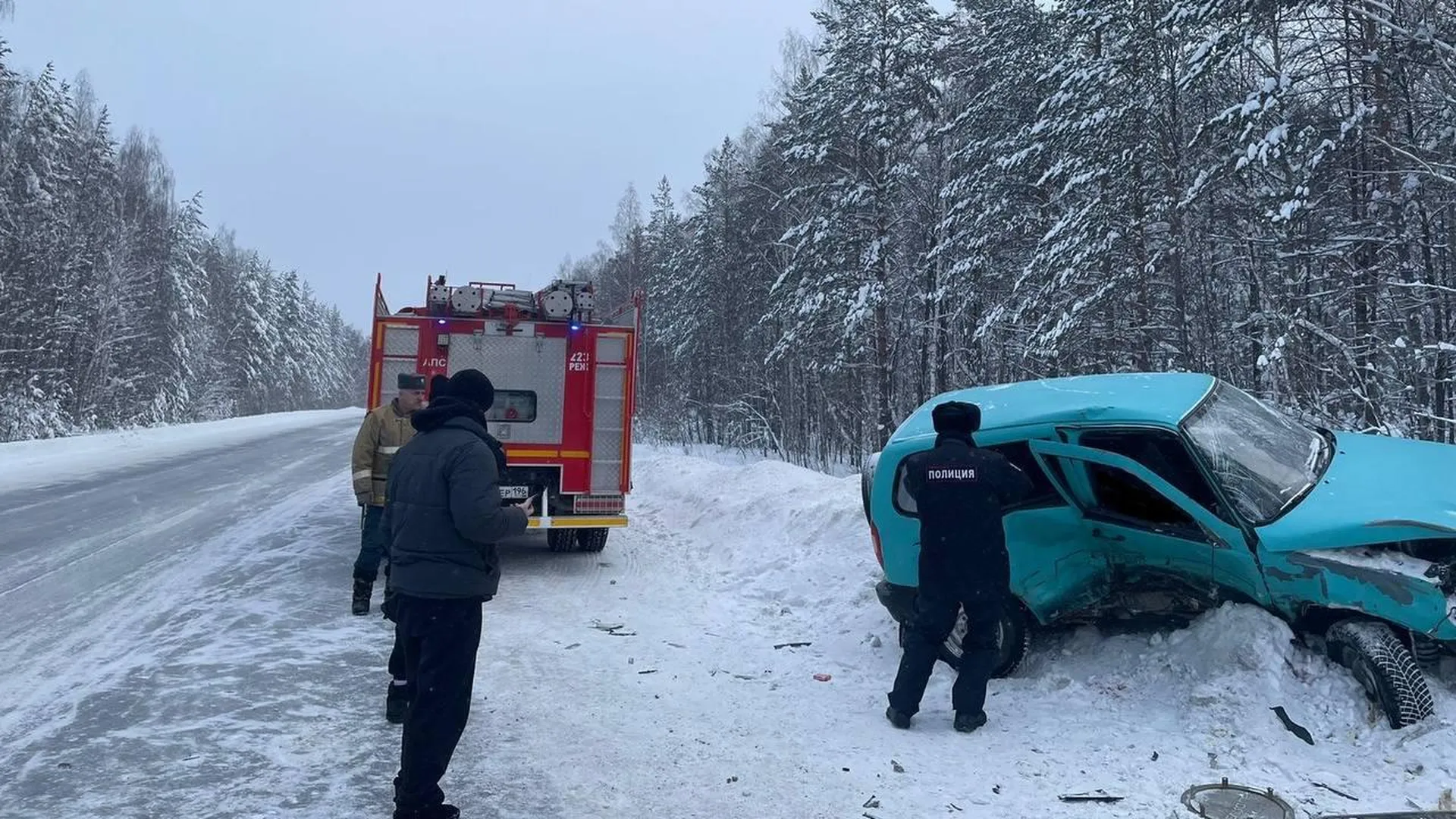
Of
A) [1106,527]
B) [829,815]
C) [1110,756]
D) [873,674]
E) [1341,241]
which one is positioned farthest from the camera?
[1341,241]

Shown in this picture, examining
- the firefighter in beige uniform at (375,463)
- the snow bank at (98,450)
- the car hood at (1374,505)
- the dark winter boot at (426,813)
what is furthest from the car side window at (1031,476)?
the snow bank at (98,450)

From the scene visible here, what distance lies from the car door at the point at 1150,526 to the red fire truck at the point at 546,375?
5044 mm

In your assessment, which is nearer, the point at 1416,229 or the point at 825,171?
the point at 1416,229

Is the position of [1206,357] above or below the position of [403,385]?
above

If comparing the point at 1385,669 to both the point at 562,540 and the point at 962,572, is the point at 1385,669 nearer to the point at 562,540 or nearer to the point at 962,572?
the point at 962,572

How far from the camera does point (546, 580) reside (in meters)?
8.76

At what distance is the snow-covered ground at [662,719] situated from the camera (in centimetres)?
395

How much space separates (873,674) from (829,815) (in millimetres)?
2131

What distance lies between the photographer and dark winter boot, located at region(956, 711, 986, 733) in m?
4.81

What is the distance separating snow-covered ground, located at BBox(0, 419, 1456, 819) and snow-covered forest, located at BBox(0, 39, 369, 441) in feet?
88.4

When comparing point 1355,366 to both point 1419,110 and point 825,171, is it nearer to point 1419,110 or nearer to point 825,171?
point 1419,110

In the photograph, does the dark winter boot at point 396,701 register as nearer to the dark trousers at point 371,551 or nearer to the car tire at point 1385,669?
the dark trousers at point 371,551

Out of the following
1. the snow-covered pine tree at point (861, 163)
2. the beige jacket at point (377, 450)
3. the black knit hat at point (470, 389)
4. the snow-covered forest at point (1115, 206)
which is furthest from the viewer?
the snow-covered pine tree at point (861, 163)

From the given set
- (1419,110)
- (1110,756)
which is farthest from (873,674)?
(1419,110)
